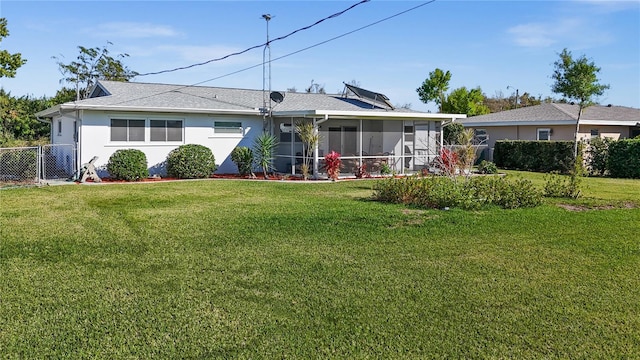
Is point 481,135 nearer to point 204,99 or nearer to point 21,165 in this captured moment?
point 204,99

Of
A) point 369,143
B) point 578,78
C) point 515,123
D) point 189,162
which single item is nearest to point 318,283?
point 189,162

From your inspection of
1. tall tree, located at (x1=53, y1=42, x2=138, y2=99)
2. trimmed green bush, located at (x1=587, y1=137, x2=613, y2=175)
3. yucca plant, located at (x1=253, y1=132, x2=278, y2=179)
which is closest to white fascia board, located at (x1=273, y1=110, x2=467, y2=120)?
yucca plant, located at (x1=253, y1=132, x2=278, y2=179)

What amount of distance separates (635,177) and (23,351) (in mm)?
21847

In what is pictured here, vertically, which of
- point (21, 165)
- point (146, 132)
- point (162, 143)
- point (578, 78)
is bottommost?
point (21, 165)

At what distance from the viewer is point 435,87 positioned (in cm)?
3522

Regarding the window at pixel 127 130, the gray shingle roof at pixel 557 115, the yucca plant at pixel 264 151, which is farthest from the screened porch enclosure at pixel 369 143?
the gray shingle roof at pixel 557 115

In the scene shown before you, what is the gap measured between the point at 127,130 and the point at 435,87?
80.1ft

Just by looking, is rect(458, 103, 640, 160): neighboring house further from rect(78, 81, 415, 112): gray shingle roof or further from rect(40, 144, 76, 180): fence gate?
rect(40, 144, 76, 180): fence gate

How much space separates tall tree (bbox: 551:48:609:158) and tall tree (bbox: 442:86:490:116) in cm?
1285

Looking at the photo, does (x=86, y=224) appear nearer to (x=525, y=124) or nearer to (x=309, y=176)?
(x=309, y=176)

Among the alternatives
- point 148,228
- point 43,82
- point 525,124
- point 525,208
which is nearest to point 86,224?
Result: point 148,228

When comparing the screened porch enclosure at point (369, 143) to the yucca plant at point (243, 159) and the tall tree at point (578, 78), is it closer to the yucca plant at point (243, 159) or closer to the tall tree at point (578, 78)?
the yucca plant at point (243, 159)

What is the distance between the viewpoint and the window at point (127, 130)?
53.6ft

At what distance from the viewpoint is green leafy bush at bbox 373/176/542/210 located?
1033 centimetres
